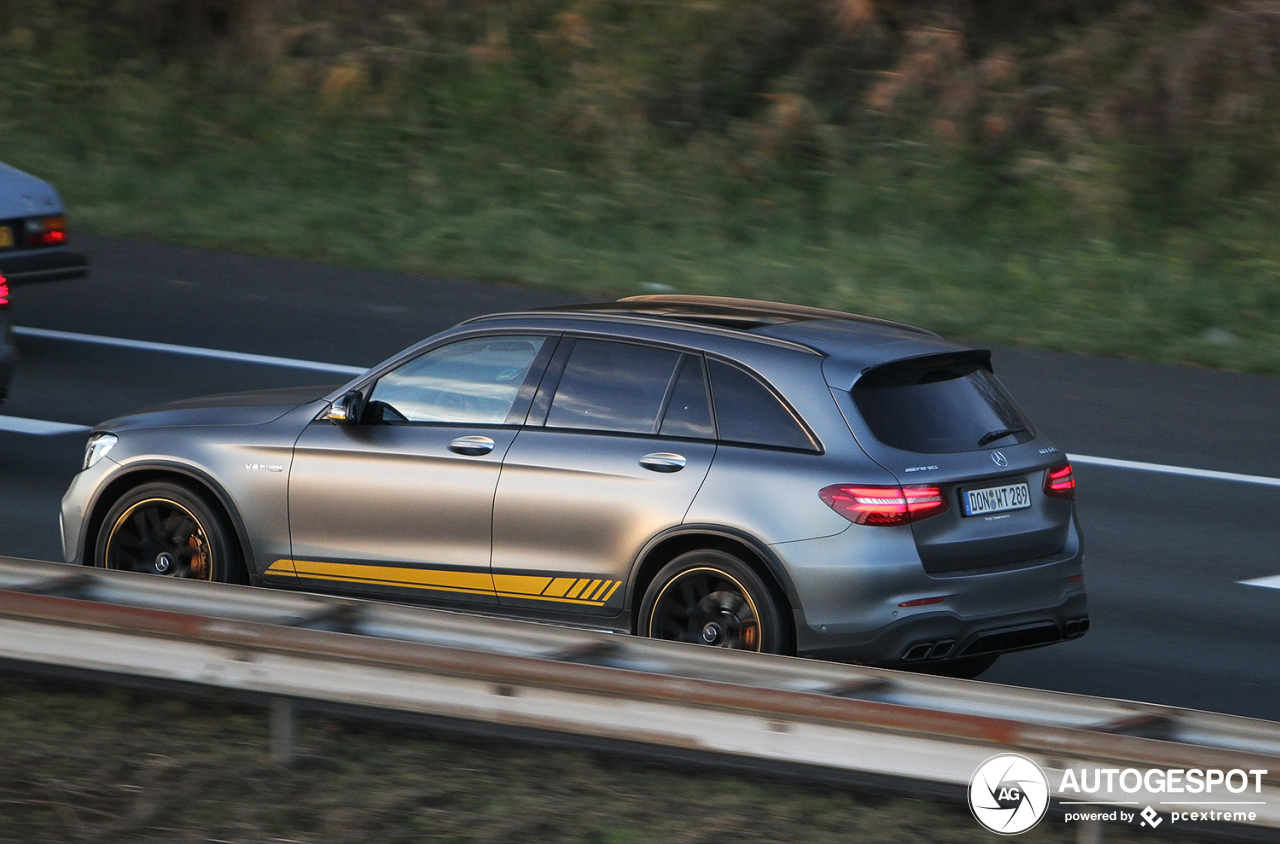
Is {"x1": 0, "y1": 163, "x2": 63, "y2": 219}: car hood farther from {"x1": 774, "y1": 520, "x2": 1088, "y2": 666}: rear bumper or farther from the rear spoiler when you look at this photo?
{"x1": 774, "y1": 520, "x2": 1088, "y2": 666}: rear bumper

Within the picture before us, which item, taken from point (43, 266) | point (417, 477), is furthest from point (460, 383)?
point (43, 266)

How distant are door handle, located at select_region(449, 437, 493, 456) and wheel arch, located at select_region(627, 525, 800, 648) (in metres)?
0.87

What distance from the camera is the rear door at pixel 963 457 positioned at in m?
6.66

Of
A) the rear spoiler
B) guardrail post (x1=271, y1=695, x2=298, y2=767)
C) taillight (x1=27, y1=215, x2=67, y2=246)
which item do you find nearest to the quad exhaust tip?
the rear spoiler

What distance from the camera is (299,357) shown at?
1355cm

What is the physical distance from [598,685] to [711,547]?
4.64 ft

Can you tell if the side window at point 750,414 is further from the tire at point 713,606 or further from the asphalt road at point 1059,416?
the asphalt road at point 1059,416

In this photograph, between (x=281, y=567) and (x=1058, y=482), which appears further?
(x=281, y=567)

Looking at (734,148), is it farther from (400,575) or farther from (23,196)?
(400,575)

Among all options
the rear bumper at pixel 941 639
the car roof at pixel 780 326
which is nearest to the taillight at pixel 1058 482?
the rear bumper at pixel 941 639

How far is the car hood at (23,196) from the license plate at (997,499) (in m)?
8.66

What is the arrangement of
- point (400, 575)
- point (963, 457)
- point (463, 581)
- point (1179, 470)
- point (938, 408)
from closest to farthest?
point (963, 457) < point (938, 408) < point (463, 581) < point (400, 575) < point (1179, 470)

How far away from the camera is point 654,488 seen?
6.87 m

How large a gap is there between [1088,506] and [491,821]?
6.20 m
